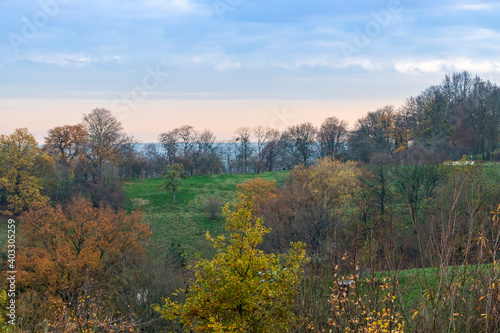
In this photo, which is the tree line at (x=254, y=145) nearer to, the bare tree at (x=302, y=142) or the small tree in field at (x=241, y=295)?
the bare tree at (x=302, y=142)

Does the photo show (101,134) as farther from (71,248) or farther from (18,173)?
(71,248)

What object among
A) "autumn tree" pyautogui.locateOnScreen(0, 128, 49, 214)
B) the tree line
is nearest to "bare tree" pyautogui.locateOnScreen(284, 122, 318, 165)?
the tree line

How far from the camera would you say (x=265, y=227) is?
1168 centimetres

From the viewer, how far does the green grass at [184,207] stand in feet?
114

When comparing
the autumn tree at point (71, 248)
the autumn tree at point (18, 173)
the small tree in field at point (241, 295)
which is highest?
the autumn tree at point (18, 173)

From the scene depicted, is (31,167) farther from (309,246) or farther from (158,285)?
(309,246)

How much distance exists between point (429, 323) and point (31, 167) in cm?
4011

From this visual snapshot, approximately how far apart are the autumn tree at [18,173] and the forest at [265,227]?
142 mm

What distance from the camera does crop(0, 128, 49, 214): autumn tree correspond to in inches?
1374

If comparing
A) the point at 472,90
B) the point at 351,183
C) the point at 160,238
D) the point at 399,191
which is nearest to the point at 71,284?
the point at 160,238

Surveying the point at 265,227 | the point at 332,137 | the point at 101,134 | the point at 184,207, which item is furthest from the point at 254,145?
the point at 265,227

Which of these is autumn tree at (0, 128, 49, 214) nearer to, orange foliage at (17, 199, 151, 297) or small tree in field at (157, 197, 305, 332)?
orange foliage at (17, 199, 151, 297)

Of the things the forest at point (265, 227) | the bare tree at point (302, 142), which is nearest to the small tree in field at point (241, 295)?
the forest at point (265, 227)

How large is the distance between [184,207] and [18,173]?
1737cm
